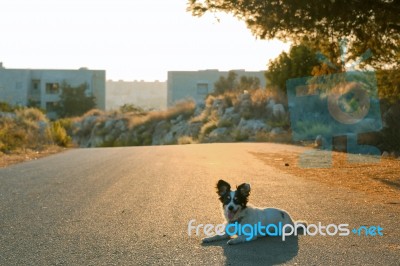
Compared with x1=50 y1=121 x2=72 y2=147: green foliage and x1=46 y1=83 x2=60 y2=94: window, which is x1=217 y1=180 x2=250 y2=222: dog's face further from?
x1=46 y1=83 x2=60 y2=94: window

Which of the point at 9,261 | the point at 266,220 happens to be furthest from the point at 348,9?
the point at 9,261

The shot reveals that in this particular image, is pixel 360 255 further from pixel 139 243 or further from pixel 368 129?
pixel 368 129

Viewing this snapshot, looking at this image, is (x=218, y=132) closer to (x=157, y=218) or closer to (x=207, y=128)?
Answer: (x=207, y=128)

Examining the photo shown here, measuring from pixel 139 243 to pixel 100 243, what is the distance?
0.51 metres

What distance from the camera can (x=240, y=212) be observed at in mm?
9008

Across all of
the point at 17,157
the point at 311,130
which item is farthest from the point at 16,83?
the point at 17,157

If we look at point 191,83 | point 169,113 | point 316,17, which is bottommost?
point 169,113

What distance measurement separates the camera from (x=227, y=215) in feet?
29.7

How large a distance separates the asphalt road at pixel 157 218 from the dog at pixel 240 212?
18 centimetres

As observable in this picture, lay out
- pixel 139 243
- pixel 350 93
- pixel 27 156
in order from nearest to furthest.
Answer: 1. pixel 139 243
2. pixel 27 156
3. pixel 350 93

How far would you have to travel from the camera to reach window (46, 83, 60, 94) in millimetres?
107438

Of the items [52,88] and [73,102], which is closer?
[73,102]

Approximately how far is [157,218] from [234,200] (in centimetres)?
241

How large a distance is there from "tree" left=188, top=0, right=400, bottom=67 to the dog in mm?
7701
